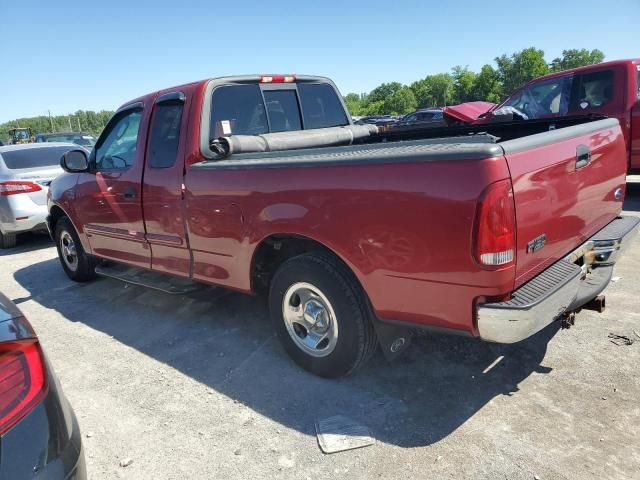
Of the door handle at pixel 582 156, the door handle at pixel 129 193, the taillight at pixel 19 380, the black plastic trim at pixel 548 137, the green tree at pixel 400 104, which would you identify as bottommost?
the green tree at pixel 400 104

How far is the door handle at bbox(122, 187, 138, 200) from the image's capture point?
4.18 meters

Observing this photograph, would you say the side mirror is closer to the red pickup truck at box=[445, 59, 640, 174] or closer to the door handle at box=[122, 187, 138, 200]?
the door handle at box=[122, 187, 138, 200]

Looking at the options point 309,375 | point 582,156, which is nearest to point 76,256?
point 309,375

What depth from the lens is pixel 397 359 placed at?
134 inches

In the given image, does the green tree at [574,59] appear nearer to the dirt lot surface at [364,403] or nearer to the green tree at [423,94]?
the green tree at [423,94]

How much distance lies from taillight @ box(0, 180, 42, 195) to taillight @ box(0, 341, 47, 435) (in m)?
6.79

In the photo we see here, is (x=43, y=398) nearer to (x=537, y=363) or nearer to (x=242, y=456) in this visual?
(x=242, y=456)

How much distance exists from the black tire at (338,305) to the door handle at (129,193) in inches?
67.8

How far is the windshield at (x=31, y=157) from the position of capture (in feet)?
25.8

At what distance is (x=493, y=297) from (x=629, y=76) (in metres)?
6.47

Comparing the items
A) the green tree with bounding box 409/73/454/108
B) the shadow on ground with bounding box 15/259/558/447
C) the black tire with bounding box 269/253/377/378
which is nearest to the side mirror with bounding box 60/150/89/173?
the shadow on ground with bounding box 15/259/558/447

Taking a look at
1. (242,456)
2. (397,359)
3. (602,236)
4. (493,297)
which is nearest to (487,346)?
(397,359)

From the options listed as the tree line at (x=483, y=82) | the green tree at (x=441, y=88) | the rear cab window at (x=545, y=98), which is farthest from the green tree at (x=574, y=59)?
the rear cab window at (x=545, y=98)

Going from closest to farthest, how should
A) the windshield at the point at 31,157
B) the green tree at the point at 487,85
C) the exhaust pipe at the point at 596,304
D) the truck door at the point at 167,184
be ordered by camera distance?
the exhaust pipe at the point at 596,304
the truck door at the point at 167,184
the windshield at the point at 31,157
the green tree at the point at 487,85
